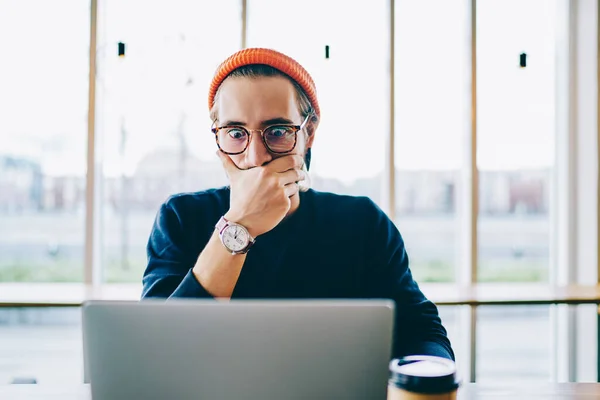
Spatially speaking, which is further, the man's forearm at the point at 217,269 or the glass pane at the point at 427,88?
the glass pane at the point at 427,88

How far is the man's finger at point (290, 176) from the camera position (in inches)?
53.6

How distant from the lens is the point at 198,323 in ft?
2.16

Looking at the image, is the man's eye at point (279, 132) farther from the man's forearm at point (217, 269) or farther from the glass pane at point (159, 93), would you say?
the glass pane at point (159, 93)

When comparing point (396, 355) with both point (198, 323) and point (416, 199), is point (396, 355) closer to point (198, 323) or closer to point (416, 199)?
point (198, 323)

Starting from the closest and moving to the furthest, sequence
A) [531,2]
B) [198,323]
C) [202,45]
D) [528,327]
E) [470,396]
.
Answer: [198,323], [470,396], [202,45], [531,2], [528,327]

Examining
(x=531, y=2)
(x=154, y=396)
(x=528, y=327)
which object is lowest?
(x=528, y=327)

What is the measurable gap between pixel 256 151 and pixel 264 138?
5 centimetres

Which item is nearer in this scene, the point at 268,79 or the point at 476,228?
the point at 268,79

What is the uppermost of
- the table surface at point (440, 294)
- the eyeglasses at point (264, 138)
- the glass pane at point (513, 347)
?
the eyeglasses at point (264, 138)

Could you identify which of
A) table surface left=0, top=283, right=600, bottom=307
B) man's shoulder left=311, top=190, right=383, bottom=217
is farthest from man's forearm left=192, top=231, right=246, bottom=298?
table surface left=0, top=283, right=600, bottom=307

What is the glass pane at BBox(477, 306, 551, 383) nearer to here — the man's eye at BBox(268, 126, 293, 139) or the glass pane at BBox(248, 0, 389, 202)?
the glass pane at BBox(248, 0, 389, 202)

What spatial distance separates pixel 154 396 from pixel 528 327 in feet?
25.5

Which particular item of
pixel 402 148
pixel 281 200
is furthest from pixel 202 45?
pixel 281 200

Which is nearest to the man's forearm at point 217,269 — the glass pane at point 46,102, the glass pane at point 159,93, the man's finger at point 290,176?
the man's finger at point 290,176
